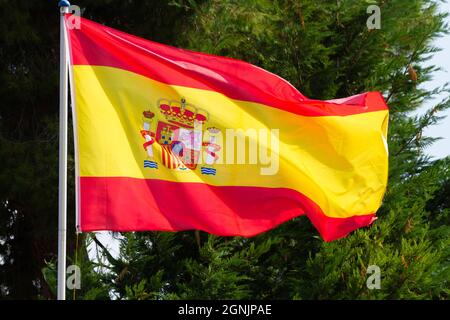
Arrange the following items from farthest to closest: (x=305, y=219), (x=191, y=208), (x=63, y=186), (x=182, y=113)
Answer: (x=305, y=219)
(x=182, y=113)
(x=191, y=208)
(x=63, y=186)

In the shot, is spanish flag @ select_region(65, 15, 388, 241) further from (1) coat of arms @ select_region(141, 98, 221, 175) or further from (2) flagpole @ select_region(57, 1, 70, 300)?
(2) flagpole @ select_region(57, 1, 70, 300)

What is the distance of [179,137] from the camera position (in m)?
7.64

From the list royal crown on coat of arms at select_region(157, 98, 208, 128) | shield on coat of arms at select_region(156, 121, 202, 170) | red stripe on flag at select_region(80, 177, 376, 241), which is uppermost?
A: royal crown on coat of arms at select_region(157, 98, 208, 128)

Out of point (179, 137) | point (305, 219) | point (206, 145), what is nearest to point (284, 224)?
point (305, 219)

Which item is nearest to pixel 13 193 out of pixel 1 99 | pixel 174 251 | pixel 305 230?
pixel 1 99

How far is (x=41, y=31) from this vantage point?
40.7ft

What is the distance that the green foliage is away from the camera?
10062 mm

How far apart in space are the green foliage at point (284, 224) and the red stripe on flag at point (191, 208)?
2.01 meters

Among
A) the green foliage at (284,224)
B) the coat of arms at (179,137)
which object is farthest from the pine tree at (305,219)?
the coat of arms at (179,137)

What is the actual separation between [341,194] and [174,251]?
9.88ft

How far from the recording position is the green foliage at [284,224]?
33.0 ft

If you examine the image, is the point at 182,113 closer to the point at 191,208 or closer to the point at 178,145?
the point at 178,145

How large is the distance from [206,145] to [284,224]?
3.12 m

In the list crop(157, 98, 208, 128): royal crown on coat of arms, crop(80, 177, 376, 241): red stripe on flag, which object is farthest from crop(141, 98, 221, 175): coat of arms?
crop(80, 177, 376, 241): red stripe on flag
